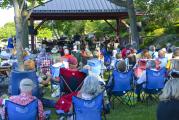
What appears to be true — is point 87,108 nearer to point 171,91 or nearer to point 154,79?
point 171,91

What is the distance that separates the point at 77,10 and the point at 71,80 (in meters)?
20.9

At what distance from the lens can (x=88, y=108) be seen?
6723 millimetres

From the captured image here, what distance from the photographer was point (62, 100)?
7.21 m

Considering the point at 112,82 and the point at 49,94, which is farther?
the point at 49,94

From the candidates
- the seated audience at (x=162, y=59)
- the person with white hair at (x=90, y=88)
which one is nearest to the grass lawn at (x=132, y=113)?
the seated audience at (x=162, y=59)

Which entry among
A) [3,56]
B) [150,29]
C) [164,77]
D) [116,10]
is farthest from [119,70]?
[150,29]

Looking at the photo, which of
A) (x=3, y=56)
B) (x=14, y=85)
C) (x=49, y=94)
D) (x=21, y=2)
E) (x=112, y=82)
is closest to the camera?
(x=14, y=85)

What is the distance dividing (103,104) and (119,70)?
3.15 meters

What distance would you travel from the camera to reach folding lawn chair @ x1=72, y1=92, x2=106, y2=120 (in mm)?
6684

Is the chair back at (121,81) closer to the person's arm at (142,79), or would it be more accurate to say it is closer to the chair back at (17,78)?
the person's arm at (142,79)

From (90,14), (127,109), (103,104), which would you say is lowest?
(127,109)

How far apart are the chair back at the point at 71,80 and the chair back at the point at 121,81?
4.43 ft

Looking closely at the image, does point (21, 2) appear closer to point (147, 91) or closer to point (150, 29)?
point (147, 91)

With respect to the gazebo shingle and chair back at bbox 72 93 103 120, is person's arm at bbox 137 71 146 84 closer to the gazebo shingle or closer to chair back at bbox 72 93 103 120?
chair back at bbox 72 93 103 120
